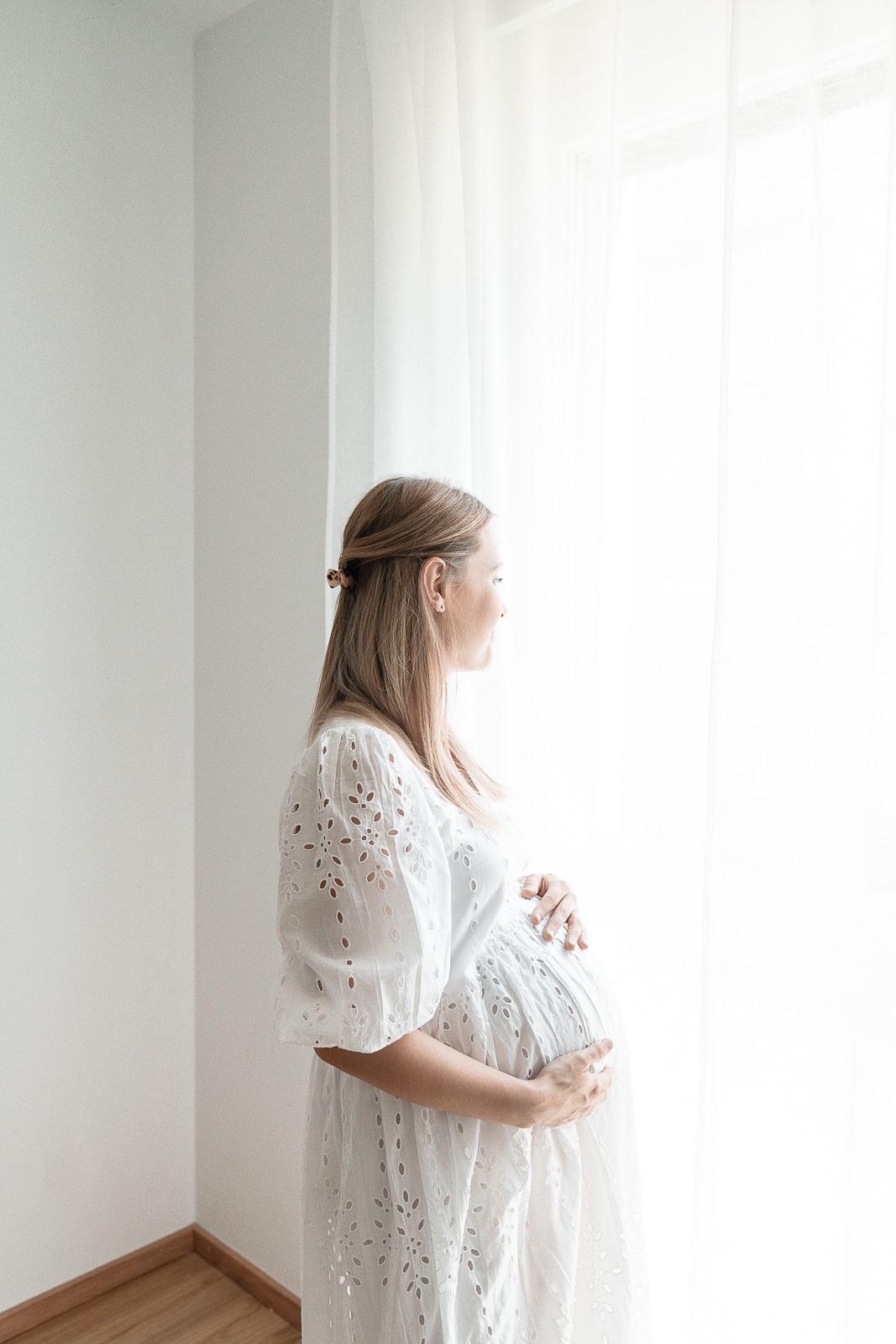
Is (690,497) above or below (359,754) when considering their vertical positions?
above

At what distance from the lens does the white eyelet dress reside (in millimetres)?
1025

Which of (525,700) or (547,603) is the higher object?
(547,603)

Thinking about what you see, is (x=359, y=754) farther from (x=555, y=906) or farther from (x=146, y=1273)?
(x=146, y=1273)

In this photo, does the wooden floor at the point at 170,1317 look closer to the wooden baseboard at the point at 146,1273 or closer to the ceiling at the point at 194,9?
the wooden baseboard at the point at 146,1273

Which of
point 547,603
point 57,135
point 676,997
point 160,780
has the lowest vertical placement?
point 676,997

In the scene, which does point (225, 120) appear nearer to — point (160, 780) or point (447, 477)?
point (447, 477)

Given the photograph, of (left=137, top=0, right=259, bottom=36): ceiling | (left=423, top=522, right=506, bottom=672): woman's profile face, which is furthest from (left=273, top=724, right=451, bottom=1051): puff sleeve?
(left=137, top=0, right=259, bottom=36): ceiling

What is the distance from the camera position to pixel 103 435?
1.99 meters

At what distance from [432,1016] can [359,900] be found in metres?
0.18

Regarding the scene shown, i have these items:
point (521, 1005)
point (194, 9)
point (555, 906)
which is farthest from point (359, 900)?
point (194, 9)

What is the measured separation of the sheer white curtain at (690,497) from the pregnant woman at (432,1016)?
7.1 inches

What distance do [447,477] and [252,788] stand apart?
82 cm

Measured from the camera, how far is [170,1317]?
199cm

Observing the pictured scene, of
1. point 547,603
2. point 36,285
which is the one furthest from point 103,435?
point 547,603
